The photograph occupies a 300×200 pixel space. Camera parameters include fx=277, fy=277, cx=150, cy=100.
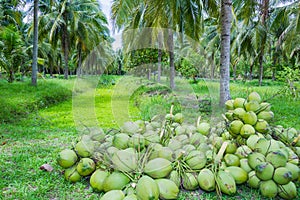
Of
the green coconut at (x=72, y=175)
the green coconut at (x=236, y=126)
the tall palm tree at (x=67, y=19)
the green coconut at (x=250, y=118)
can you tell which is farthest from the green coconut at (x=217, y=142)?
the tall palm tree at (x=67, y=19)

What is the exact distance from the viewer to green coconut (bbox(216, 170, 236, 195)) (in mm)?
1874

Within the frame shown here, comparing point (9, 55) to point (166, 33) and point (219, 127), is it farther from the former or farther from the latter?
point (219, 127)

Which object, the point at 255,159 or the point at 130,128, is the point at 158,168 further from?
the point at 255,159

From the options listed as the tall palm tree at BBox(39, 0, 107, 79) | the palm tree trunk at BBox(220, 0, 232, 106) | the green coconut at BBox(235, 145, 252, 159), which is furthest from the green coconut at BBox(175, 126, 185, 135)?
the tall palm tree at BBox(39, 0, 107, 79)

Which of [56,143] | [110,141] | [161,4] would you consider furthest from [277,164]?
[161,4]

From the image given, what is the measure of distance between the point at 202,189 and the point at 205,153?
269 mm

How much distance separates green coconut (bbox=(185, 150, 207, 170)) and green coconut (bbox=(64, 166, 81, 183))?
0.84 metres

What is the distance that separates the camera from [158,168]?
6.08 feet

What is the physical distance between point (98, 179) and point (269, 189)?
3.79 ft

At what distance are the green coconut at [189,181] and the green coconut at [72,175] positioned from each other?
80 cm

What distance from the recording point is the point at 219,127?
2463mm

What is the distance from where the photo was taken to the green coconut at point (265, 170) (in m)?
1.83

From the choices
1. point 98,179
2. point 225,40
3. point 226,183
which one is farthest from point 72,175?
point 225,40

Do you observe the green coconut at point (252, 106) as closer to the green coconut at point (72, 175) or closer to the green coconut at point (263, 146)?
the green coconut at point (263, 146)
